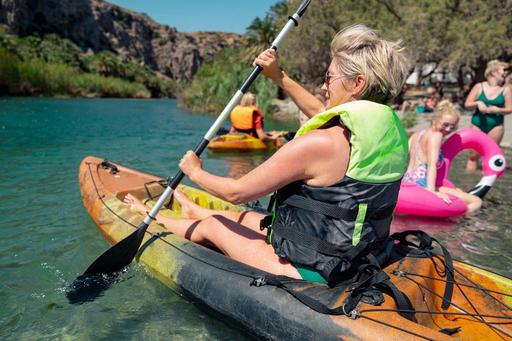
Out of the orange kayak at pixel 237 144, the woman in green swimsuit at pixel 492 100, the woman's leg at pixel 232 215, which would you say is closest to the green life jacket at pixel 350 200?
the woman's leg at pixel 232 215

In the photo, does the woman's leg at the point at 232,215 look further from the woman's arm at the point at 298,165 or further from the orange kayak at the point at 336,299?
the woman's arm at the point at 298,165

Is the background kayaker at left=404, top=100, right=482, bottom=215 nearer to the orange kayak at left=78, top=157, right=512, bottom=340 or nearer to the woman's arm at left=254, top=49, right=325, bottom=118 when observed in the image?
the woman's arm at left=254, top=49, right=325, bottom=118

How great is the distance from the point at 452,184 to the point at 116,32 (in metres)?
128

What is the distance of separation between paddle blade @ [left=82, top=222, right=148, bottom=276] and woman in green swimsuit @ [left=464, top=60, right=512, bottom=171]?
545cm

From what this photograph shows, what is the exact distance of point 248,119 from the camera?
10.1m

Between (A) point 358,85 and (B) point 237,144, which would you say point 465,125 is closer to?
(B) point 237,144

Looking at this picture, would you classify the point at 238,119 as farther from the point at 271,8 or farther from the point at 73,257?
the point at 271,8

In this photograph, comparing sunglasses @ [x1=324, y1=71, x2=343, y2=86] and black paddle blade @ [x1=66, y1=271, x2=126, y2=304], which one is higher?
sunglasses @ [x1=324, y1=71, x2=343, y2=86]

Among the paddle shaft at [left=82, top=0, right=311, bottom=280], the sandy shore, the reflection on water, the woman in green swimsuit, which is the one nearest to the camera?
the paddle shaft at [left=82, top=0, right=311, bottom=280]

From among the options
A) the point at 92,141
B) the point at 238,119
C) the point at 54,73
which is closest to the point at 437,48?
the point at 238,119

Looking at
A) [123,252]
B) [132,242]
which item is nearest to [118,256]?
[123,252]

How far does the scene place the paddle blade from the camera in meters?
3.38

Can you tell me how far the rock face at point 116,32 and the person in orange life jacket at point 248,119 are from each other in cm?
7768

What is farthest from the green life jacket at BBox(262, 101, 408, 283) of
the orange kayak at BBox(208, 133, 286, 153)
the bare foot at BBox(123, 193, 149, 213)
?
the orange kayak at BBox(208, 133, 286, 153)
